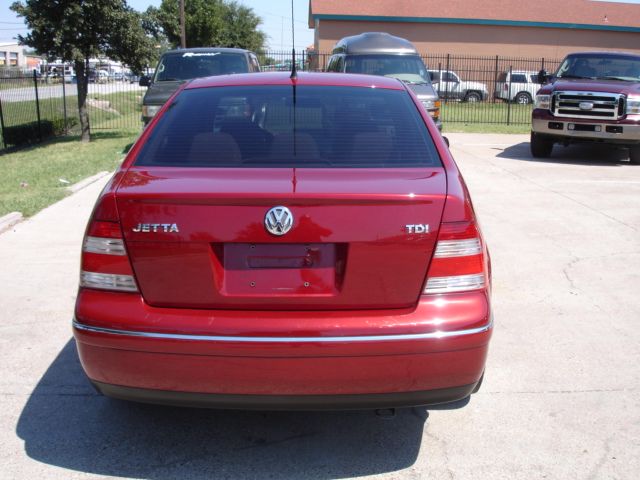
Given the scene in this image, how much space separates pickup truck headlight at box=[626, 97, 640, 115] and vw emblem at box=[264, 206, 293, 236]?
11.5m

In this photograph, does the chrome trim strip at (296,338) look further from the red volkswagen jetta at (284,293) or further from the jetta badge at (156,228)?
the jetta badge at (156,228)

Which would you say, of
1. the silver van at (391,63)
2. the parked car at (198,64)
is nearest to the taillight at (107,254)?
the parked car at (198,64)

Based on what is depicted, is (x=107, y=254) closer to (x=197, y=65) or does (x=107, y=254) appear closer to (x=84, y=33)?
(x=197, y=65)

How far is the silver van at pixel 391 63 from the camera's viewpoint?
1434 centimetres

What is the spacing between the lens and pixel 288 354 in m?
2.87

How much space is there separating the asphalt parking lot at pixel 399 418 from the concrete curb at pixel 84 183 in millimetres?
3935

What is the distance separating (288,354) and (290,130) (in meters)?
1.24

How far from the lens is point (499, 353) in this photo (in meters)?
4.52

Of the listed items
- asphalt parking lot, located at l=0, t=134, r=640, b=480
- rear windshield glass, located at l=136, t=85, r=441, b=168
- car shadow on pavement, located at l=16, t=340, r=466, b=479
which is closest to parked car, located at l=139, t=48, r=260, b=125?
asphalt parking lot, located at l=0, t=134, r=640, b=480

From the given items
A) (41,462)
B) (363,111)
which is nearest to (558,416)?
(363,111)

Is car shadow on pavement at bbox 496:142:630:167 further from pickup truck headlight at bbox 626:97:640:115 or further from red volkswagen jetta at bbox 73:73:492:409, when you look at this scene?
red volkswagen jetta at bbox 73:73:492:409

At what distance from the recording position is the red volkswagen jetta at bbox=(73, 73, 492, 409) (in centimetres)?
290

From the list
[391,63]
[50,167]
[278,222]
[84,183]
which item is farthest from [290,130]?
[391,63]

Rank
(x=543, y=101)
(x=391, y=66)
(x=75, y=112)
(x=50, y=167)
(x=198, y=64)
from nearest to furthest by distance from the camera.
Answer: (x=50, y=167) → (x=543, y=101) → (x=198, y=64) → (x=391, y=66) → (x=75, y=112)
